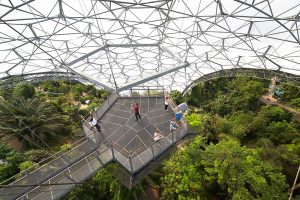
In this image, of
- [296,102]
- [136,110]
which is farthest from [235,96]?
[136,110]

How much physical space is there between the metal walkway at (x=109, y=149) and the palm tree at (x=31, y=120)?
531 cm

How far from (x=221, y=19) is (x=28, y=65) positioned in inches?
846

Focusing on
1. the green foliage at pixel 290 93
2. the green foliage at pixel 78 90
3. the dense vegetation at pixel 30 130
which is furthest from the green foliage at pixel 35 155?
the green foliage at pixel 290 93

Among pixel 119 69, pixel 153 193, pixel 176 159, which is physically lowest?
pixel 153 193

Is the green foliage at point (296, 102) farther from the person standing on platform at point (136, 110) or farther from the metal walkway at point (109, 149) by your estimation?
the person standing on platform at point (136, 110)

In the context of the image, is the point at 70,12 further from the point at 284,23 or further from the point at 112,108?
the point at 284,23

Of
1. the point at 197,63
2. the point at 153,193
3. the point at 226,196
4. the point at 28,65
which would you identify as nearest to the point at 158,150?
the point at 153,193

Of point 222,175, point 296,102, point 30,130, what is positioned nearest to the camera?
point 222,175

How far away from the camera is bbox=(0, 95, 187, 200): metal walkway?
11.6 m

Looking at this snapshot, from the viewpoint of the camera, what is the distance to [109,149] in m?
13.5

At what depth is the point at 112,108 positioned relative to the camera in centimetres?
1969

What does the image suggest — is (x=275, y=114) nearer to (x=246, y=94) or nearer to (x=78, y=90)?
(x=246, y=94)

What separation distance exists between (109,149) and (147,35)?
42.3 ft

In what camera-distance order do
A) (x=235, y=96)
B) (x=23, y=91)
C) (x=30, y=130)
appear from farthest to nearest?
(x=235, y=96) < (x=23, y=91) < (x=30, y=130)
